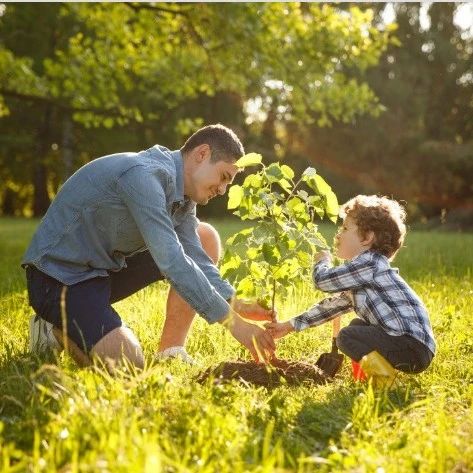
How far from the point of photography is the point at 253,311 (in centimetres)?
372

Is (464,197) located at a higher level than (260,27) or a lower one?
lower

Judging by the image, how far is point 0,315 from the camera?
475 cm

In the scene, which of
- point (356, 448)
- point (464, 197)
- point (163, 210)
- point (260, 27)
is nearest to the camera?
point (356, 448)

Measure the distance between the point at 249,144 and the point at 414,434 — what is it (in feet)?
78.0

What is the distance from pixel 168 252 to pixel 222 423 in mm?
1033

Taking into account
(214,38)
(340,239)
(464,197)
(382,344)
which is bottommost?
(464,197)

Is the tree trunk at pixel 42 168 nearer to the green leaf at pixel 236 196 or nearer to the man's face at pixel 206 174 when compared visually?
the man's face at pixel 206 174

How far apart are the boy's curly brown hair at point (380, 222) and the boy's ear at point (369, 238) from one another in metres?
0.01

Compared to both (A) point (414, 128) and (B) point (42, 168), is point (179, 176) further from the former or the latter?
(B) point (42, 168)

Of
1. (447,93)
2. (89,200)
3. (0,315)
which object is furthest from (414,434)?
(447,93)

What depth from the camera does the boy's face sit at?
3662mm

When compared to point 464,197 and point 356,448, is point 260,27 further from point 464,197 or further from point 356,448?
point 464,197

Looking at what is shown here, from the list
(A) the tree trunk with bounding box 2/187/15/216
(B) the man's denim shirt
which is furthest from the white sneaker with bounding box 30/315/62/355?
(A) the tree trunk with bounding box 2/187/15/216

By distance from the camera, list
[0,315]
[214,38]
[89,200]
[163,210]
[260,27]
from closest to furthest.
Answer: [163,210], [89,200], [0,315], [260,27], [214,38]
